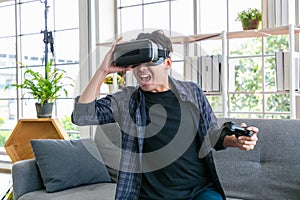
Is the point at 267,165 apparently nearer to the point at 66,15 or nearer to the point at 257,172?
the point at 257,172

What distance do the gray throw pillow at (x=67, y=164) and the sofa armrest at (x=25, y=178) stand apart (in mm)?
56

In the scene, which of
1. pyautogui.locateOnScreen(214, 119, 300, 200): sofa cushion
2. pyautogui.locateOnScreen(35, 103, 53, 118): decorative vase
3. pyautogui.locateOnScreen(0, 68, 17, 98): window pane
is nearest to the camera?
pyautogui.locateOnScreen(214, 119, 300, 200): sofa cushion

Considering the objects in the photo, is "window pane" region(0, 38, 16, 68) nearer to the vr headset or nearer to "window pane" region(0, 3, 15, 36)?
"window pane" region(0, 3, 15, 36)

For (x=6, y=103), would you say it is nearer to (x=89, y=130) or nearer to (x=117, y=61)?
(x=89, y=130)

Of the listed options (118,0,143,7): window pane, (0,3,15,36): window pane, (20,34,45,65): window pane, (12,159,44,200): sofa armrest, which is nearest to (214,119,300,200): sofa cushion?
(12,159,44,200): sofa armrest

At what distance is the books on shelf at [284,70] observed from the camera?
8.33 ft

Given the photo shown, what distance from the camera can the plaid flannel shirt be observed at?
5.09 feet

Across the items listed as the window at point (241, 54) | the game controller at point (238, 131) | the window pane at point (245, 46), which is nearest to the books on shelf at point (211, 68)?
the window at point (241, 54)

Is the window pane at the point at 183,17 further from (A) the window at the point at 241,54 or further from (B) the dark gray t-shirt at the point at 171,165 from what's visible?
(B) the dark gray t-shirt at the point at 171,165

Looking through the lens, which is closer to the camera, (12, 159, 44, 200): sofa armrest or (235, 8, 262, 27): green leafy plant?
(12, 159, 44, 200): sofa armrest

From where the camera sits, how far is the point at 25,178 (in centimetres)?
230

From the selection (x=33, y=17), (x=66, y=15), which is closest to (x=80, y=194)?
(x=66, y=15)

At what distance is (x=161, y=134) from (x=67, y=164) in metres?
1.01

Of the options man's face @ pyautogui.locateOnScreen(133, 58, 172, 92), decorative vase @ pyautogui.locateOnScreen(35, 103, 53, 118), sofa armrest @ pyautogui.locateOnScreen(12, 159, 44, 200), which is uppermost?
man's face @ pyautogui.locateOnScreen(133, 58, 172, 92)
